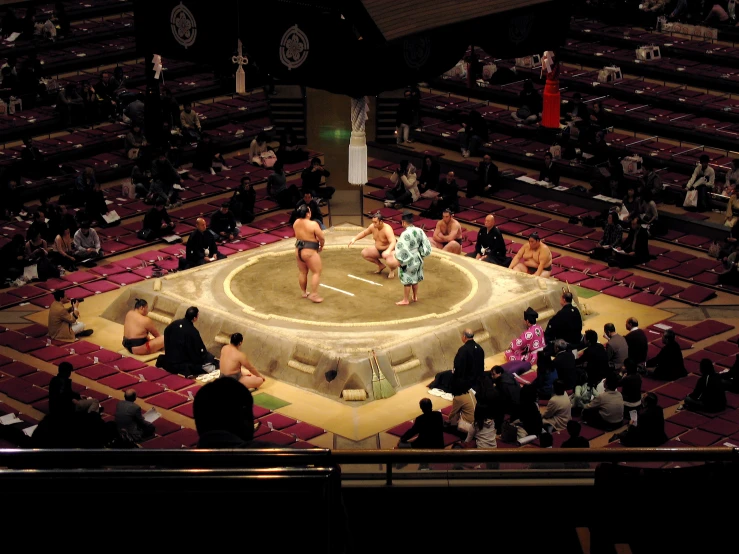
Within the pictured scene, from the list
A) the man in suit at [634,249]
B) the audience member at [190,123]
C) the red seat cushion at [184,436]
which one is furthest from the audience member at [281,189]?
the red seat cushion at [184,436]

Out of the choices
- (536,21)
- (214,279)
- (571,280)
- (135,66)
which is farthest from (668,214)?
(135,66)

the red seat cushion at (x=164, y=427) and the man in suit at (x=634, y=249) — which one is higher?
the man in suit at (x=634, y=249)

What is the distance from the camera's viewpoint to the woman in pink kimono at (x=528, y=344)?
382 inches

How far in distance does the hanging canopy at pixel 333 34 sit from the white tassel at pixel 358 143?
0.22m

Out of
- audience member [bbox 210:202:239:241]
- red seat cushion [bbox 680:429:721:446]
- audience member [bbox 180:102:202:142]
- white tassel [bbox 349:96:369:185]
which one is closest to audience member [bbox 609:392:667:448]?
red seat cushion [bbox 680:429:721:446]

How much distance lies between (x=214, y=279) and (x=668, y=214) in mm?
4782

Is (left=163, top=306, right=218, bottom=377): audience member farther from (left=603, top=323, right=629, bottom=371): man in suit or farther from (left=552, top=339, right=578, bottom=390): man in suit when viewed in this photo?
(left=603, top=323, right=629, bottom=371): man in suit

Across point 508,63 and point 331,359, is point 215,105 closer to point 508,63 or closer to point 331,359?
point 508,63

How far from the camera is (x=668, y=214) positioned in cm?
1259

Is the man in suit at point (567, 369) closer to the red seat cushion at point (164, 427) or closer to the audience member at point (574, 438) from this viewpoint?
the audience member at point (574, 438)

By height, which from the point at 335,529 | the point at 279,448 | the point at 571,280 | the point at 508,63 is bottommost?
the point at 571,280

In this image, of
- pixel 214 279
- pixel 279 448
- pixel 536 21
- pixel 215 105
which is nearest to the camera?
pixel 279 448

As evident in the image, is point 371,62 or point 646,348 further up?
point 371,62

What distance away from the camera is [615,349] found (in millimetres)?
9320
